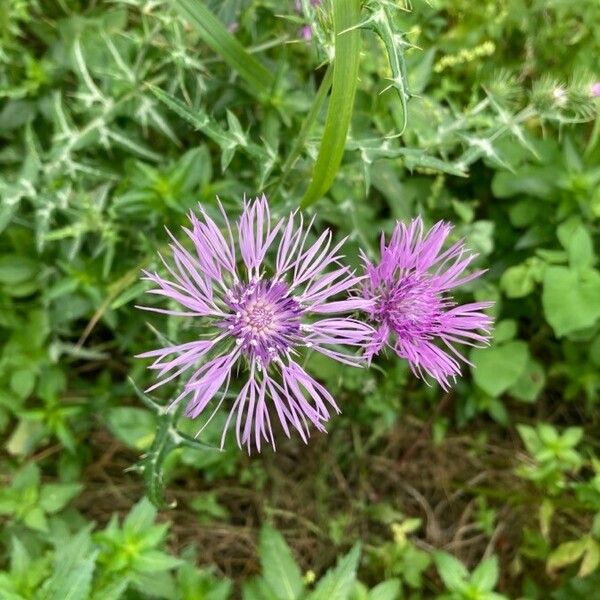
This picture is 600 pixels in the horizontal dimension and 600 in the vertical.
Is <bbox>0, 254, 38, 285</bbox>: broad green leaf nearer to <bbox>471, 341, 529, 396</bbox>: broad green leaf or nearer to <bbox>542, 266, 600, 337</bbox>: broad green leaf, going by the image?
<bbox>471, 341, 529, 396</bbox>: broad green leaf

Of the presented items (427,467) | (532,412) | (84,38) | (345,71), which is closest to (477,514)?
(427,467)

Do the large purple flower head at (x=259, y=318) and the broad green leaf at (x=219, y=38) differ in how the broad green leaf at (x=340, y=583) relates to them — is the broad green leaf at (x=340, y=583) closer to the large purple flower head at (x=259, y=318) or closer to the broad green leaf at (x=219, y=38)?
the large purple flower head at (x=259, y=318)

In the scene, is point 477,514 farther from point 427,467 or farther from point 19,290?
point 19,290

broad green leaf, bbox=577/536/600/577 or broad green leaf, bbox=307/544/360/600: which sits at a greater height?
broad green leaf, bbox=577/536/600/577

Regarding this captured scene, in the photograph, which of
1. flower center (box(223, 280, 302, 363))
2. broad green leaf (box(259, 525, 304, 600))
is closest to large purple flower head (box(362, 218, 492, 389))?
flower center (box(223, 280, 302, 363))

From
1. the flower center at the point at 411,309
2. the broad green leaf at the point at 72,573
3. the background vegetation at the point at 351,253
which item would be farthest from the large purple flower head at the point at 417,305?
the broad green leaf at the point at 72,573

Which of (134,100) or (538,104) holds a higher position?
(538,104)
